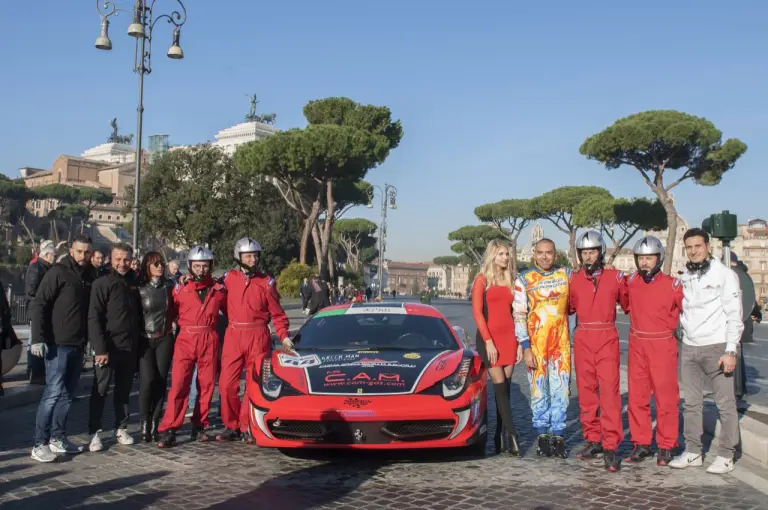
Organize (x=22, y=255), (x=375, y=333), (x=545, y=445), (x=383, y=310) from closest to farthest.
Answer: (x=545, y=445) < (x=375, y=333) < (x=383, y=310) < (x=22, y=255)

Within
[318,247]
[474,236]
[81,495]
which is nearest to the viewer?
[81,495]

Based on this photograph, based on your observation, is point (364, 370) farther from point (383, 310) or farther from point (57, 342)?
point (57, 342)

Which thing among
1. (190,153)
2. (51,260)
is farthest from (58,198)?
(51,260)

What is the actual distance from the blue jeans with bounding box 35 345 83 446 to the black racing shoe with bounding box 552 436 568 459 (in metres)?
3.79

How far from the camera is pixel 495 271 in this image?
628cm

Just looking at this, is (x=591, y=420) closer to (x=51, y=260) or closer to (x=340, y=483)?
(x=340, y=483)

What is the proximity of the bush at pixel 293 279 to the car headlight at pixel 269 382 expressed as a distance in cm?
3761

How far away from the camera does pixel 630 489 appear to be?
5.21m

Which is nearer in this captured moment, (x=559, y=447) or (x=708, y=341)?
(x=708, y=341)

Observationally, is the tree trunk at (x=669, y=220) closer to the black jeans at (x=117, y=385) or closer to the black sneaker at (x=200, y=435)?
the black sneaker at (x=200, y=435)

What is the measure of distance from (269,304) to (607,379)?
281cm

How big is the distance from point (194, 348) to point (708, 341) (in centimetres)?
401

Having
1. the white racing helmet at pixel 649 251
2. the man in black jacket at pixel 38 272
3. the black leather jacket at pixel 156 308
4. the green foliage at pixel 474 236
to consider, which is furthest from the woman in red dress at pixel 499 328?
the green foliage at pixel 474 236

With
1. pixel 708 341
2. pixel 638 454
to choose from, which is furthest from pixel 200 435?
pixel 708 341
